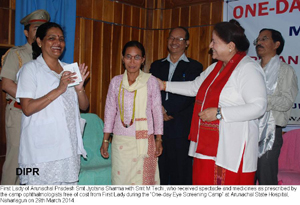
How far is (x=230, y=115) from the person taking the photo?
222 cm

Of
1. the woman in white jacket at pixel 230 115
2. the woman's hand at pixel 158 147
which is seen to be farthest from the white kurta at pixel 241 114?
the woman's hand at pixel 158 147

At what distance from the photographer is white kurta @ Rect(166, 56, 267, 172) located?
7.21 feet

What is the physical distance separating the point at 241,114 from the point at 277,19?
2.34 metres

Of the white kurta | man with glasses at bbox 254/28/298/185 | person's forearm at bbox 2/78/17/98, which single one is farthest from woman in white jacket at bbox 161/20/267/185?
person's forearm at bbox 2/78/17/98

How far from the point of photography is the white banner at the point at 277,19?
12.7ft

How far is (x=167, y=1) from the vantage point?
505 centimetres

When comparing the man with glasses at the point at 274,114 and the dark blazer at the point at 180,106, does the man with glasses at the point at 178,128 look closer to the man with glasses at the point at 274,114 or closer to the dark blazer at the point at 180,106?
the dark blazer at the point at 180,106

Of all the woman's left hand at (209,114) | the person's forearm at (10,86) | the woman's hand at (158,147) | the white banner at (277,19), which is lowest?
the woman's hand at (158,147)

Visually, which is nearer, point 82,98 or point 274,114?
point 82,98

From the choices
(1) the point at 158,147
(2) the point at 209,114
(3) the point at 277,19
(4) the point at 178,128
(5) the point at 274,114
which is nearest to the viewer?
(2) the point at 209,114

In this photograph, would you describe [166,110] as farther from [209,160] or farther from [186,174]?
[209,160]

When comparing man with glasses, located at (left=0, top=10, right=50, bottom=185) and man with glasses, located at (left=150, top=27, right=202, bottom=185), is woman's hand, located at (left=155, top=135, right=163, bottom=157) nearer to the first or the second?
man with glasses, located at (left=150, top=27, right=202, bottom=185)

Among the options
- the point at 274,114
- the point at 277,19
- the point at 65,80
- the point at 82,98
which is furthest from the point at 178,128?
the point at 277,19

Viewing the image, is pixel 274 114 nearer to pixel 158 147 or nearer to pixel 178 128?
pixel 178 128
